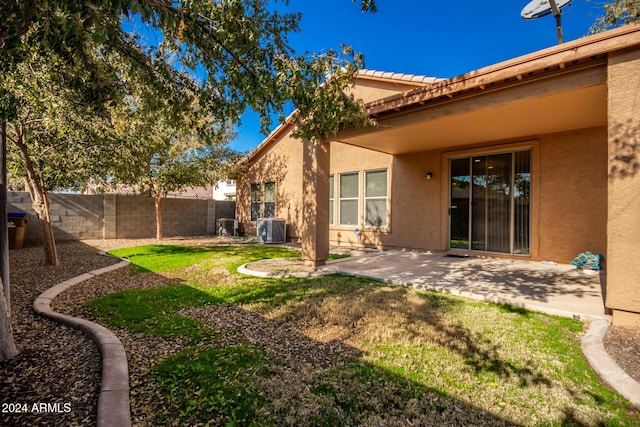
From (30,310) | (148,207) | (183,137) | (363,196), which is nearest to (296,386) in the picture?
(30,310)

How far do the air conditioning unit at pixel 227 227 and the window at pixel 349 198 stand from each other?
5773 mm

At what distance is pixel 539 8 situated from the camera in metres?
6.72

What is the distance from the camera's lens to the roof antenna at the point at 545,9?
6.20m

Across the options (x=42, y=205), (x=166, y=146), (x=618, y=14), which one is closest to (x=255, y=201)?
(x=166, y=146)

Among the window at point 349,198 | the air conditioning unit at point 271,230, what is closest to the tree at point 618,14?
the window at point 349,198

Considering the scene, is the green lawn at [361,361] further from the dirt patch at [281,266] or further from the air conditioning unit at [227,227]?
the air conditioning unit at [227,227]

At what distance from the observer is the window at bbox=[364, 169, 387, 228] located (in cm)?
988

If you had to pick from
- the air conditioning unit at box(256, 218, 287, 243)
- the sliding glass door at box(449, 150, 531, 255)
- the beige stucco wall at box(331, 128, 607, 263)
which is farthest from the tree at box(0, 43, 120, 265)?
the sliding glass door at box(449, 150, 531, 255)

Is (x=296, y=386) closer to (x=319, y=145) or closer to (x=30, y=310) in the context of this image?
(x=30, y=310)

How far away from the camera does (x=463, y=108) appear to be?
5.12 m

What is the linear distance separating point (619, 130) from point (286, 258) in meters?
6.49

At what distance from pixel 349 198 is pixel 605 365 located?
8435mm

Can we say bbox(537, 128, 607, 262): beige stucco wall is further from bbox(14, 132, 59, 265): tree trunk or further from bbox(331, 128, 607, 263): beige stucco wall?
bbox(14, 132, 59, 265): tree trunk

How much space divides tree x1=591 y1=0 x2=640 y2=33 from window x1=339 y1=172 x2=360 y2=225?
660 centimetres
